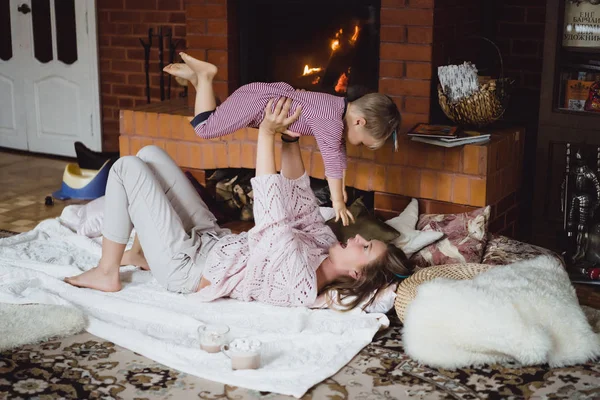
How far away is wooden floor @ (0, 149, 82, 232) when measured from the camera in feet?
14.4

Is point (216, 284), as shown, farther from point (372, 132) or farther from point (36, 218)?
point (36, 218)

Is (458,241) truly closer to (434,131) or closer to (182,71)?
(434,131)

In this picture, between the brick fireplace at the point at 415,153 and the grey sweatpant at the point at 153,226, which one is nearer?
the grey sweatpant at the point at 153,226

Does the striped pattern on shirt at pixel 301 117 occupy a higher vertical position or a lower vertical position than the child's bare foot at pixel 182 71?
lower

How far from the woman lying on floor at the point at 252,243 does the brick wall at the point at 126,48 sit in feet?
6.86

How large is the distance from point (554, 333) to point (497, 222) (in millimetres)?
1209

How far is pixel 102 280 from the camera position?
3.28 m

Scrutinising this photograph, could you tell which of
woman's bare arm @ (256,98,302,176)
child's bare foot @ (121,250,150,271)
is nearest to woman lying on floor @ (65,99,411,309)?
woman's bare arm @ (256,98,302,176)

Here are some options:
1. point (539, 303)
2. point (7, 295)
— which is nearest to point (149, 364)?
point (7, 295)

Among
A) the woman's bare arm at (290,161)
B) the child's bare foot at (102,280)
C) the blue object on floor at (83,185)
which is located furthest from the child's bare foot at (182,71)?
the blue object on floor at (83,185)

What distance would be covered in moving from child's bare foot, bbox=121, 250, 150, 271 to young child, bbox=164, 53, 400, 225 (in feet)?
2.11

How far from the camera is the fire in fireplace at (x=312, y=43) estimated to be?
4195mm

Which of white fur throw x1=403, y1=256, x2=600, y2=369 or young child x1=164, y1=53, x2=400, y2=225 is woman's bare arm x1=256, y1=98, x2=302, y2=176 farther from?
white fur throw x1=403, y1=256, x2=600, y2=369

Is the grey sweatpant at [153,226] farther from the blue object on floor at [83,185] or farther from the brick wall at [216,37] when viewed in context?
the blue object on floor at [83,185]
